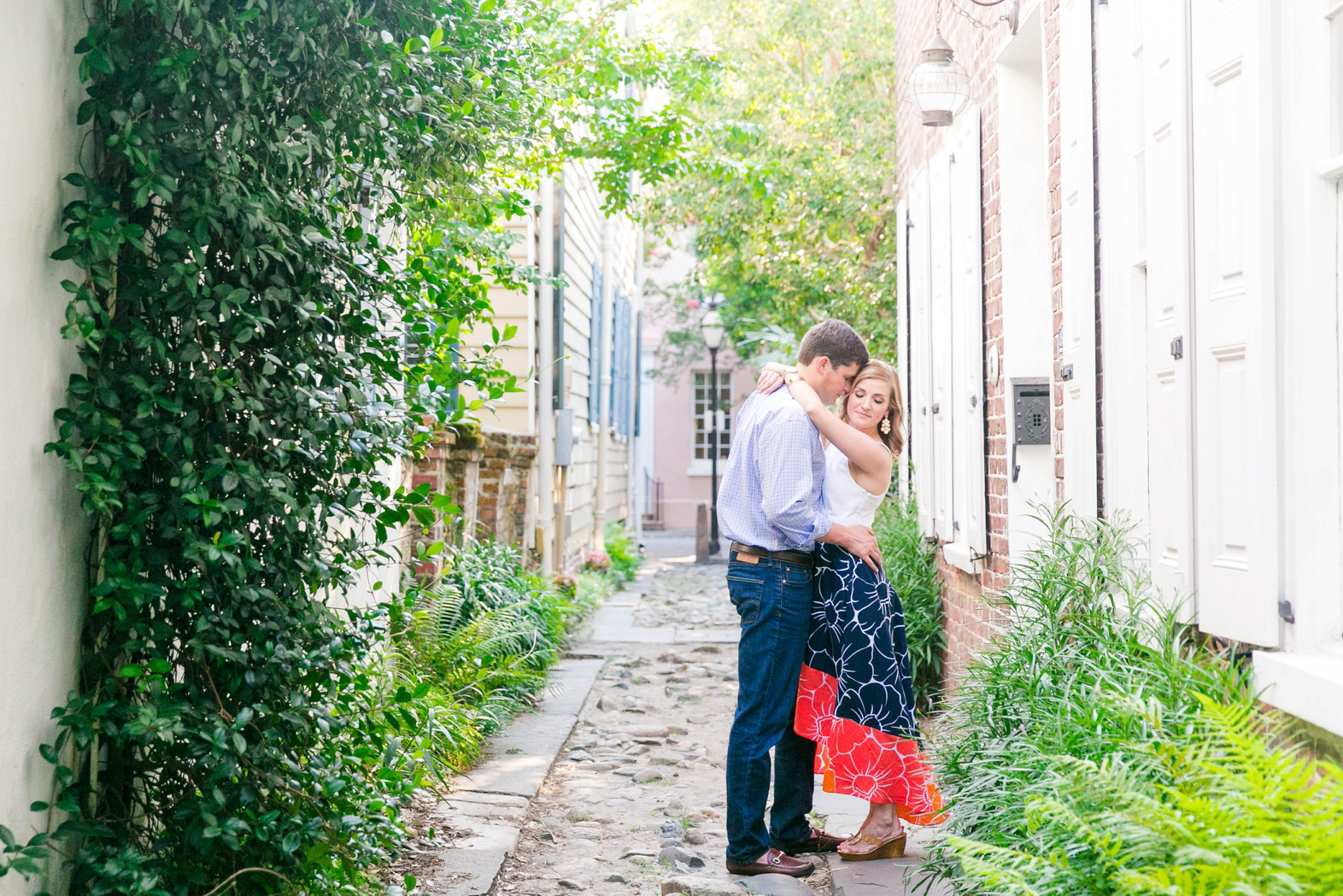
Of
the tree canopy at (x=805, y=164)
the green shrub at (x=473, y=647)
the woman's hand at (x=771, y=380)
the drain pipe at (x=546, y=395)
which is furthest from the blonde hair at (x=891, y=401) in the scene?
the drain pipe at (x=546, y=395)

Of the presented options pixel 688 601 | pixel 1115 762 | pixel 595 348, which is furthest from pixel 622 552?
pixel 1115 762

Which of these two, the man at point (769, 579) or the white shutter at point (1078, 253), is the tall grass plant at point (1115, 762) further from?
the man at point (769, 579)

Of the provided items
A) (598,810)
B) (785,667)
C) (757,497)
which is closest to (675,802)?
(598,810)

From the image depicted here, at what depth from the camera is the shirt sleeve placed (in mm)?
3852

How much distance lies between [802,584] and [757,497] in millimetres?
336

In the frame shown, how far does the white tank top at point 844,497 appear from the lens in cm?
412

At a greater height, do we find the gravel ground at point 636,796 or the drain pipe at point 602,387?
the drain pipe at point 602,387

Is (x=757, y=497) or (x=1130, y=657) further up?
(x=757, y=497)

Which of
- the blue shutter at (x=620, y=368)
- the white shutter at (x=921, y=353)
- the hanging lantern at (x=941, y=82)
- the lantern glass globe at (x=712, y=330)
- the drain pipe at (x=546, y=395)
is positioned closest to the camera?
the hanging lantern at (x=941, y=82)

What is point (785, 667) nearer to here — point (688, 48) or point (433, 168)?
point (433, 168)

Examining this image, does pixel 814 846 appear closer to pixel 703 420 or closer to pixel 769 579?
pixel 769 579

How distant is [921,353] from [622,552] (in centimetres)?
831

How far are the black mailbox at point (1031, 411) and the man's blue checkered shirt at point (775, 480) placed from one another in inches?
44.5

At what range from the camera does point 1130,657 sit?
2840 millimetres
